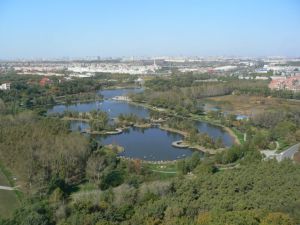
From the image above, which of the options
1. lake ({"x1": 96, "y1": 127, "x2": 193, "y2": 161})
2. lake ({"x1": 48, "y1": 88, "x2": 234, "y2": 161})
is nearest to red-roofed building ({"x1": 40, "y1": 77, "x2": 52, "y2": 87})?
lake ({"x1": 48, "y1": 88, "x2": 234, "y2": 161})

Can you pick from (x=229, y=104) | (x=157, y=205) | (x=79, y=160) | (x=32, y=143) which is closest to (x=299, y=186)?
(x=157, y=205)

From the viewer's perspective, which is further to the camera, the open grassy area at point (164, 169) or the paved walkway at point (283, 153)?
the paved walkway at point (283, 153)

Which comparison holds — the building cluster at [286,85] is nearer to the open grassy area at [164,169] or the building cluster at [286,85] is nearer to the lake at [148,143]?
the lake at [148,143]

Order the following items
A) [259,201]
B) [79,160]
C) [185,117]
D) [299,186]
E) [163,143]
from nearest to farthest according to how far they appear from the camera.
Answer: [259,201] < [299,186] < [79,160] < [163,143] < [185,117]

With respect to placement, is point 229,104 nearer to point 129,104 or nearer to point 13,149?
point 129,104

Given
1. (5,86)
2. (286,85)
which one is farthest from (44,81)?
(286,85)

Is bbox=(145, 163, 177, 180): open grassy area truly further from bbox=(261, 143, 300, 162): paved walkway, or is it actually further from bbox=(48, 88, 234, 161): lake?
bbox=(261, 143, 300, 162): paved walkway

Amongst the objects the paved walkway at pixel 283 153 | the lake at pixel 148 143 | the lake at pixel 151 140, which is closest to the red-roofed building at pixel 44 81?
the lake at pixel 151 140

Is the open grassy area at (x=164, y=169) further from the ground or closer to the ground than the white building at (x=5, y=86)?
closer to the ground

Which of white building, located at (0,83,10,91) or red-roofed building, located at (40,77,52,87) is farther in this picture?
red-roofed building, located at (40,77,52,87)
